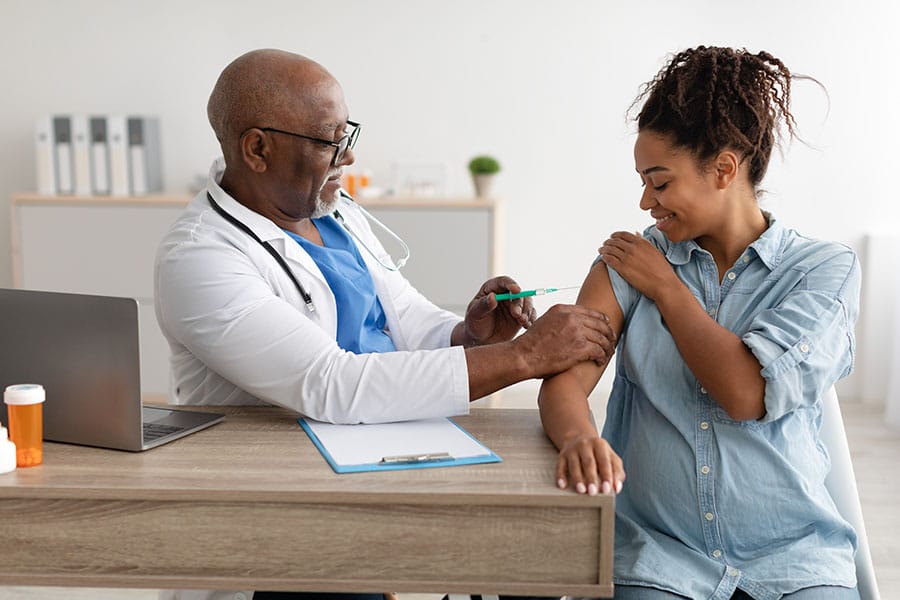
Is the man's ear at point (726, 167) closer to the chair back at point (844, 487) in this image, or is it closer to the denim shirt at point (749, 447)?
the denim shirt at point (749, 447)

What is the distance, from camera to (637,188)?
4.86 metres

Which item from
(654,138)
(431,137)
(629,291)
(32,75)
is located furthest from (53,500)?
(32,75)

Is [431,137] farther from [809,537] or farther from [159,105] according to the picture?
[809,537]

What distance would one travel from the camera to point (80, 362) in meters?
1.46

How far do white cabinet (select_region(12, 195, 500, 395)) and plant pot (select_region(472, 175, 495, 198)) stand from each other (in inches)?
6.0

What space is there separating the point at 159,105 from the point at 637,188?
227 cm

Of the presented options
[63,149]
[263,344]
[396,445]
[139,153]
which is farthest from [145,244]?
[396,445]

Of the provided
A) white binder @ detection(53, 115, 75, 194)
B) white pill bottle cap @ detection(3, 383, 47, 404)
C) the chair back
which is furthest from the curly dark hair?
white binder @ detection(53, 115, 75, 194)

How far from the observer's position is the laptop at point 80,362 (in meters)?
1.42

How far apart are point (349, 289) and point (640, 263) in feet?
1.94

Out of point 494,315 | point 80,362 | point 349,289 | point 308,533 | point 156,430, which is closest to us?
point 308,533

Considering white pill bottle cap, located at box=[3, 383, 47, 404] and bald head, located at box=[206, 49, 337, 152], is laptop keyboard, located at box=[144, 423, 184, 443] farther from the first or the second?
bald head, located at box=[206, 49, 337, 152]

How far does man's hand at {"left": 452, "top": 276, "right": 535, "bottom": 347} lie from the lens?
2059mm

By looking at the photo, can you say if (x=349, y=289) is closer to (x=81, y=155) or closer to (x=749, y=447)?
(x=749, y=447)
